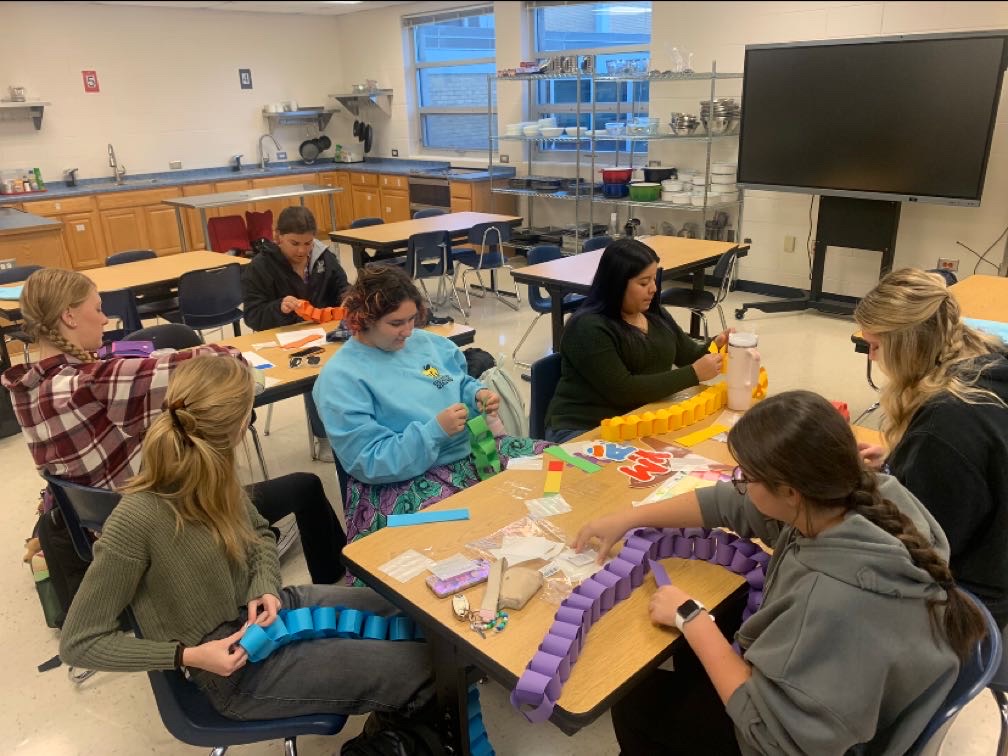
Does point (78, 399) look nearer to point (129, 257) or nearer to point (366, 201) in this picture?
point (129, 257)

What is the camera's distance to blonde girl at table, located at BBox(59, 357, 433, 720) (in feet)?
4.42

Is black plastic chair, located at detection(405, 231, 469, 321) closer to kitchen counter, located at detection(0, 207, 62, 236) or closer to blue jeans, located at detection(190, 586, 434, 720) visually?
kitchen counter, located at detection(0, 207, 62, 236)

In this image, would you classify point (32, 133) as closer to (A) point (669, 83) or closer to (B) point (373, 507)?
(A) point (669, 83)

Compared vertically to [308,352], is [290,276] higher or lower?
higher

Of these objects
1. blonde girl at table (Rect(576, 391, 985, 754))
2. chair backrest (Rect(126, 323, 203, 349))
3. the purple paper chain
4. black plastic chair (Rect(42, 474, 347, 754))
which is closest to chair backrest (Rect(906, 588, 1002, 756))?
blonde girl at table (Rect(576, 391, 985, 754))

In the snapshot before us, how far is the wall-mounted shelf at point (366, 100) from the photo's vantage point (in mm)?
→ 9742

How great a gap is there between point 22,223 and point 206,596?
18.3 feet

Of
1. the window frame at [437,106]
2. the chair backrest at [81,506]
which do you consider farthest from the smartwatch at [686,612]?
the window frame at [437,106]

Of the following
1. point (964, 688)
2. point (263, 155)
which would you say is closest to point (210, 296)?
point (964, 688)

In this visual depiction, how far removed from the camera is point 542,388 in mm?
2602

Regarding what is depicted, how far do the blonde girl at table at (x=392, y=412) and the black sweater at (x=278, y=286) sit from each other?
56.5 inches

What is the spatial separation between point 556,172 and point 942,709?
753 cm

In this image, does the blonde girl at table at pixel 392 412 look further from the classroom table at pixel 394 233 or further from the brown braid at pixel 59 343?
the classroom table at pixel 394 233

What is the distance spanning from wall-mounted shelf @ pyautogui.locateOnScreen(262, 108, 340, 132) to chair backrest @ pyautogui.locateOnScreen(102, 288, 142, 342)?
609 centimetres
